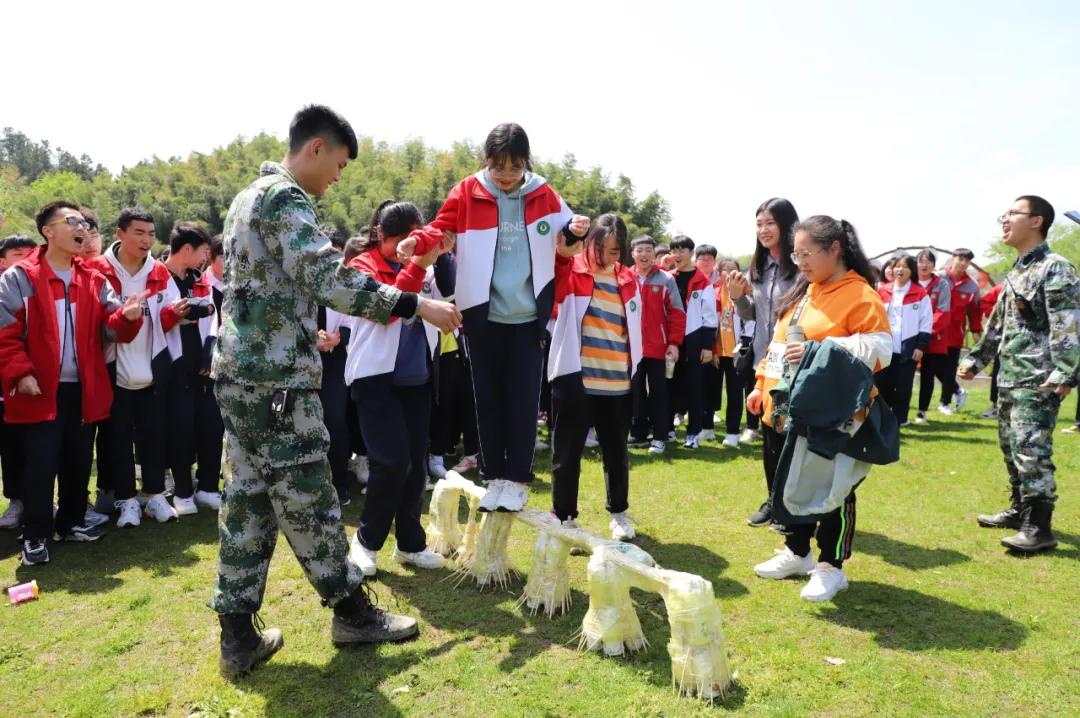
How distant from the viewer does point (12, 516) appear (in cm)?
579

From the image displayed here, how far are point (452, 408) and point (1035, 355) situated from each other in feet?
17.7

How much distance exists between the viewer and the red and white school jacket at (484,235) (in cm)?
398

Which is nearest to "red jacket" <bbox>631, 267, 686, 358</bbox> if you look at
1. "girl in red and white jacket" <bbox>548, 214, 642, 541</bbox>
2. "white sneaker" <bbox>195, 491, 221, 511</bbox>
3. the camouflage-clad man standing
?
"girl in red and white jacket" <bbox>548, 214, 642, 541</bbox>

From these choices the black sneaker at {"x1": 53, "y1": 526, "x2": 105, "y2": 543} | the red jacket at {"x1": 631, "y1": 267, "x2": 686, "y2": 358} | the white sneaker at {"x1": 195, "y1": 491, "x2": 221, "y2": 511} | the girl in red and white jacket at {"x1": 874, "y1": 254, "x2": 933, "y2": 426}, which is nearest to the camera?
the black sneaker at {"x1": 53, "y1": 526, "x2": 105, "y2": 543}

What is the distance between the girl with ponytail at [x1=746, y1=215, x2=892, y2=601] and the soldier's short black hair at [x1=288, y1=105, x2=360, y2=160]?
2.72m

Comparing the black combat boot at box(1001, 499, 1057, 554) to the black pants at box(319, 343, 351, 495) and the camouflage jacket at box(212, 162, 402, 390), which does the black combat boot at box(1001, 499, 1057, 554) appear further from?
the black pants at box(319, 343, 351, 495)

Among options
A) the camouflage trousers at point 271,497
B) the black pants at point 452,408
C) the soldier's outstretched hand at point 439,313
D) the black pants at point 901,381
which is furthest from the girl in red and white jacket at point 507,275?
the black pants at point 901,381

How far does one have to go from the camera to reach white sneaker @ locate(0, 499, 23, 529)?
5.75 m

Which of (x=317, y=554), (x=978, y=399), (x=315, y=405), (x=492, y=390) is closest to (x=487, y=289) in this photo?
Result: (x=492, y=390)

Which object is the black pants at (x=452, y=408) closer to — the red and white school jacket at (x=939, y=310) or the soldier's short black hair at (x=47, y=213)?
the soldier's short black hair at (x=47, y=213)

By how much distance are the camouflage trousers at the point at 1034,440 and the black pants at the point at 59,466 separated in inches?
278

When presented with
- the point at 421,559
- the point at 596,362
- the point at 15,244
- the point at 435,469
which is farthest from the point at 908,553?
the point at 15,244

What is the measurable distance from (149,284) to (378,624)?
12.6ft

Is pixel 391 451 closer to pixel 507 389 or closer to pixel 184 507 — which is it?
pixel 507 389
